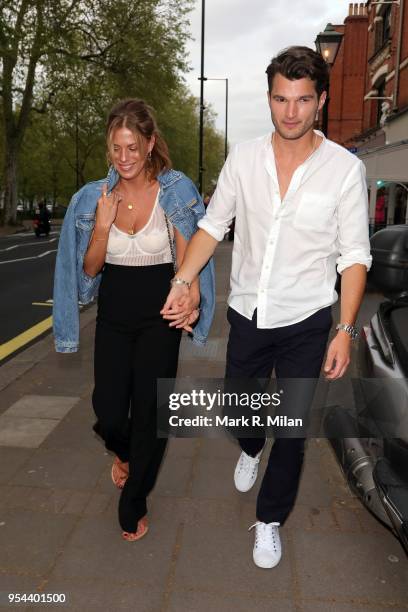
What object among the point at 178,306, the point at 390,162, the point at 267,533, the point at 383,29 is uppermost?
the point at 383,29

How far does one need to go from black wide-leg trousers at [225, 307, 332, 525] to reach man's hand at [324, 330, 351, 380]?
21cm

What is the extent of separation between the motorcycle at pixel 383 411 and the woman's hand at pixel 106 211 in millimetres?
1318

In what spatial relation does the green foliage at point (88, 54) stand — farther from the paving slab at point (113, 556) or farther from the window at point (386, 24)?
the paving slab at point (113, 556)

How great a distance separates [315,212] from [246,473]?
154cm

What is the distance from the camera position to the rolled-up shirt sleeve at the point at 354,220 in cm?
239

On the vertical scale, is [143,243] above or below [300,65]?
below

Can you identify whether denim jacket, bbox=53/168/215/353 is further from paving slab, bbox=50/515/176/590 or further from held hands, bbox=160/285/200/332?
paving slab, bbox=50/515/176/590

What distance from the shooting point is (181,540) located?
280cm

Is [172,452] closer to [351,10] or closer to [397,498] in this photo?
[397,498]

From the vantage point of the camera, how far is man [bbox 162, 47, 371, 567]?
7.79 feet

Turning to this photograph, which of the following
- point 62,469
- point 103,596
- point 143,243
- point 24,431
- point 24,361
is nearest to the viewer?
point 103,596

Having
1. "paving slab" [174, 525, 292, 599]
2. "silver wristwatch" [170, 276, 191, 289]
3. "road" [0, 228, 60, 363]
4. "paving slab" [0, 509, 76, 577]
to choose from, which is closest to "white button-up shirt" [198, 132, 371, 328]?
"silver wristwatch" [170, 276, 191, 289]

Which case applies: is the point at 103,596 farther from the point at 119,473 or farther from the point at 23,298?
the point at 23,298

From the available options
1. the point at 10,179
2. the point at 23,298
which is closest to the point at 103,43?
the point at 10,179
